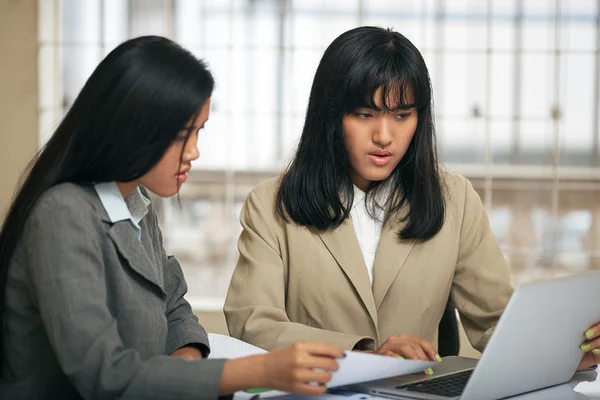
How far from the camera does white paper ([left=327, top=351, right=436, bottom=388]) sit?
1.29 metres

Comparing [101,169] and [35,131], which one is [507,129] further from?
[101,169]

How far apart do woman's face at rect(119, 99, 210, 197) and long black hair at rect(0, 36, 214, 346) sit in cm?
2

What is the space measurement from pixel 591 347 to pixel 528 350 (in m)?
0.25

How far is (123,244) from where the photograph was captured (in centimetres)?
137

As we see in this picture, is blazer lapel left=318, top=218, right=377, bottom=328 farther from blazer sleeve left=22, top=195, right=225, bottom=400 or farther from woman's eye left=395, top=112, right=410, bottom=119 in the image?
blazer sleeve left=22, top=195, right=225, bottom=400

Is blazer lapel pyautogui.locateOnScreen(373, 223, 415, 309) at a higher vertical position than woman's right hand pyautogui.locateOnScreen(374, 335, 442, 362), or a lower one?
higher

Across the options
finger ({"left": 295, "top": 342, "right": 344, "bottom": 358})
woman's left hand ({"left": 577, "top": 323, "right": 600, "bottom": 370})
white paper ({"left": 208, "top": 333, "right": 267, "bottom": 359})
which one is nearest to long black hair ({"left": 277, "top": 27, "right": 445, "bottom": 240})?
white paper ({"left": 208, "top": 333, "right": 267, "bottom": 359})

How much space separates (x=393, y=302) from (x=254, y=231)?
1.18ft

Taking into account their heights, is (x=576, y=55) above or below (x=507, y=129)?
above

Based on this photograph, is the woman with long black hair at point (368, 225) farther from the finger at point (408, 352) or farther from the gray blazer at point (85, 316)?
the gray blazer at point (85, 316)

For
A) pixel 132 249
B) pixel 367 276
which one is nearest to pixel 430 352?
pixel 367 276

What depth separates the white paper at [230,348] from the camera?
169 cm

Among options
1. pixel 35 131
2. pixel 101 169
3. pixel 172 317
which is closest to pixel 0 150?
pixel 35 131

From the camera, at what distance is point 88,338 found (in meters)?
1.23
